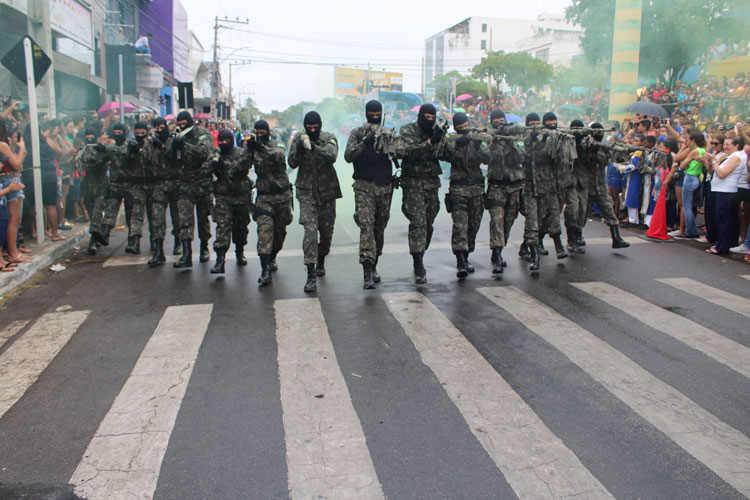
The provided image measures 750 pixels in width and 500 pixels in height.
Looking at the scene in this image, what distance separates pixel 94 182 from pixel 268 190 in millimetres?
3763

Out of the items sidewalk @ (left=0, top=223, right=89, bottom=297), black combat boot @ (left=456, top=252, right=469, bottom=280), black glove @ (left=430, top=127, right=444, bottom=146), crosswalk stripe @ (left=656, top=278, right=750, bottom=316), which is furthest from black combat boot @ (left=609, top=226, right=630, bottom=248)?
sidewalk @ (left=0, top=223, right=89, bottom=297)

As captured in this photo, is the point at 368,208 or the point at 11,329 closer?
the point at 11,329

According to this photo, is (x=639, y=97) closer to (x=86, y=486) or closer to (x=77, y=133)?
(x=77, y=133)

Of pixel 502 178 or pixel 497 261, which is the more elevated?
pixel 502 178

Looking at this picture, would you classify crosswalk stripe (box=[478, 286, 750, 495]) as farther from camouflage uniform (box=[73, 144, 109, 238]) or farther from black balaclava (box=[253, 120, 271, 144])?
camouflage uniform (box=[73, 144, 109, 238])

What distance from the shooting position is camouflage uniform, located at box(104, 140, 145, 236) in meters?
8.96

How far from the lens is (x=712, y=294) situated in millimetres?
7164

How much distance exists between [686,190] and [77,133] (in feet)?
38.3

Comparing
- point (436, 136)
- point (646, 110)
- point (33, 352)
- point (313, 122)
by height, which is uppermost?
point (646, 110)

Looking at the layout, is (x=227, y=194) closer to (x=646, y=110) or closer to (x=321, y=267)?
(x=321, y=267)

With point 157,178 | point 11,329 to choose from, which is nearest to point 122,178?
point 157,178

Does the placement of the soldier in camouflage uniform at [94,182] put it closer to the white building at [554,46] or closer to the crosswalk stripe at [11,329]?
the crosswalk stripe at [11,329]

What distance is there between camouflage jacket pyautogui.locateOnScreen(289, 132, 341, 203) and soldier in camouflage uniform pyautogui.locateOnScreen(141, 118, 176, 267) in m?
2.25

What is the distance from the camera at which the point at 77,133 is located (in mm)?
13203
